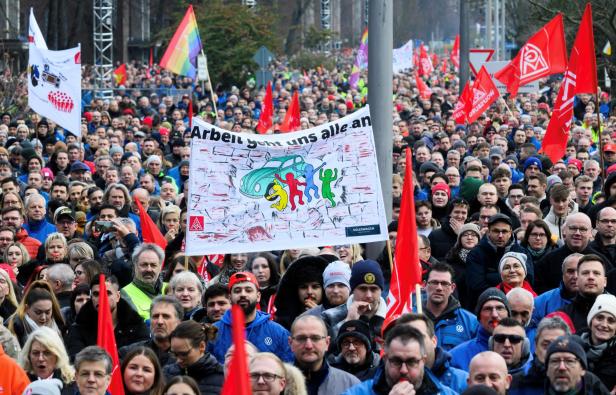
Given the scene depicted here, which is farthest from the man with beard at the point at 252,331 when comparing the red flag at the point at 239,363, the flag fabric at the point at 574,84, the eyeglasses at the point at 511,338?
the flag fabric at the point at 574,84

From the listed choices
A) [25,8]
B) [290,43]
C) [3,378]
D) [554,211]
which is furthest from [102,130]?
[290,43]

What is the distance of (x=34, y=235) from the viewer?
13.7 meters

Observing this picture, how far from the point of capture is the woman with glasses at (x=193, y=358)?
7.84 meters

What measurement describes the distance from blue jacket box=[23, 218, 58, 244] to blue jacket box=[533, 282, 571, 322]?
18.1 ft

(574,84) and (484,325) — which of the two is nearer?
(484,325)

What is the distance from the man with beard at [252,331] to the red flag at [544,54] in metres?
10.6

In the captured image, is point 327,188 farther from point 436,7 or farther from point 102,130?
point 436,7

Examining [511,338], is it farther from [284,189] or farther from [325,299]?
[284,189]

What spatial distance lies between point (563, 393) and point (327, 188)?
8.91 feet

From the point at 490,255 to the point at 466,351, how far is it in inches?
98.1

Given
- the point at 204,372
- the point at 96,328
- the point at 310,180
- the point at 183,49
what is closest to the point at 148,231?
the point at 96,328

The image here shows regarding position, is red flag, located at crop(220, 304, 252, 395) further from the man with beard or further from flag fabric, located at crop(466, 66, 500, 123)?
flag fabric, located at crop(466, 66, 500, 123)

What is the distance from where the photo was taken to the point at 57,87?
18344 millimetres

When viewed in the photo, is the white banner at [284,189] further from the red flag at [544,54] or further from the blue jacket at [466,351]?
the red flag at [544,54]
